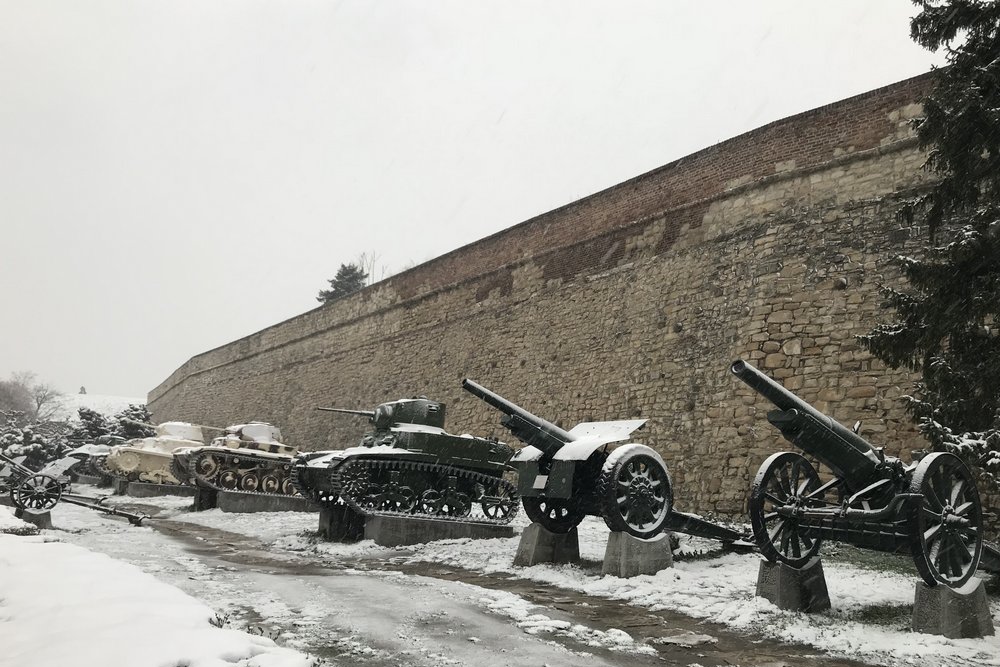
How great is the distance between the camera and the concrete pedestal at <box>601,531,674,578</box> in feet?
21.2

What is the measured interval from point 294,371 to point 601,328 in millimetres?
14596

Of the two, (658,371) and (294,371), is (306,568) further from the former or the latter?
(294,371)

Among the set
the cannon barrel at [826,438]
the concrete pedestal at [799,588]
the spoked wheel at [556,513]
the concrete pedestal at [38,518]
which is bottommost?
the concrete pedestal at [38,518]

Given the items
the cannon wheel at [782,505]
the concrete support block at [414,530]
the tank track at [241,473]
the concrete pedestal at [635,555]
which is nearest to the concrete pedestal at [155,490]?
the tank track at [241,473]

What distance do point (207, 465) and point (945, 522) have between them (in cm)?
1280

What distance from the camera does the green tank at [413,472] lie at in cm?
948

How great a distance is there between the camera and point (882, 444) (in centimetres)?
915

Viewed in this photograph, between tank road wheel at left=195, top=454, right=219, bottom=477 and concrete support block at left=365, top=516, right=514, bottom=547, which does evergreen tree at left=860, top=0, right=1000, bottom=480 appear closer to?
concrete support block at left=365, top=516, right=514, bottom=547

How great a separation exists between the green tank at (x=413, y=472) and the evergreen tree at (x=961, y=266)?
546cm

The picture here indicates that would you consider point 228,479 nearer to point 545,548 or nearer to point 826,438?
point 545,548

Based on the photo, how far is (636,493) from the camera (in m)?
6.87

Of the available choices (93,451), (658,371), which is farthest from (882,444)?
(93,451)

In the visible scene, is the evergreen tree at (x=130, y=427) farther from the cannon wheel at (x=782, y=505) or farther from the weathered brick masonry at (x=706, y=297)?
the cannon wheel at (x=782, y=505)

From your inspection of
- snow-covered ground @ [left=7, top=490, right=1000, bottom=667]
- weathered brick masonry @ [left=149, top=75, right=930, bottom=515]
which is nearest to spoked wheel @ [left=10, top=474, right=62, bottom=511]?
snow-covered ground @ [left=7, top=490, right=1000, bottom=667]
